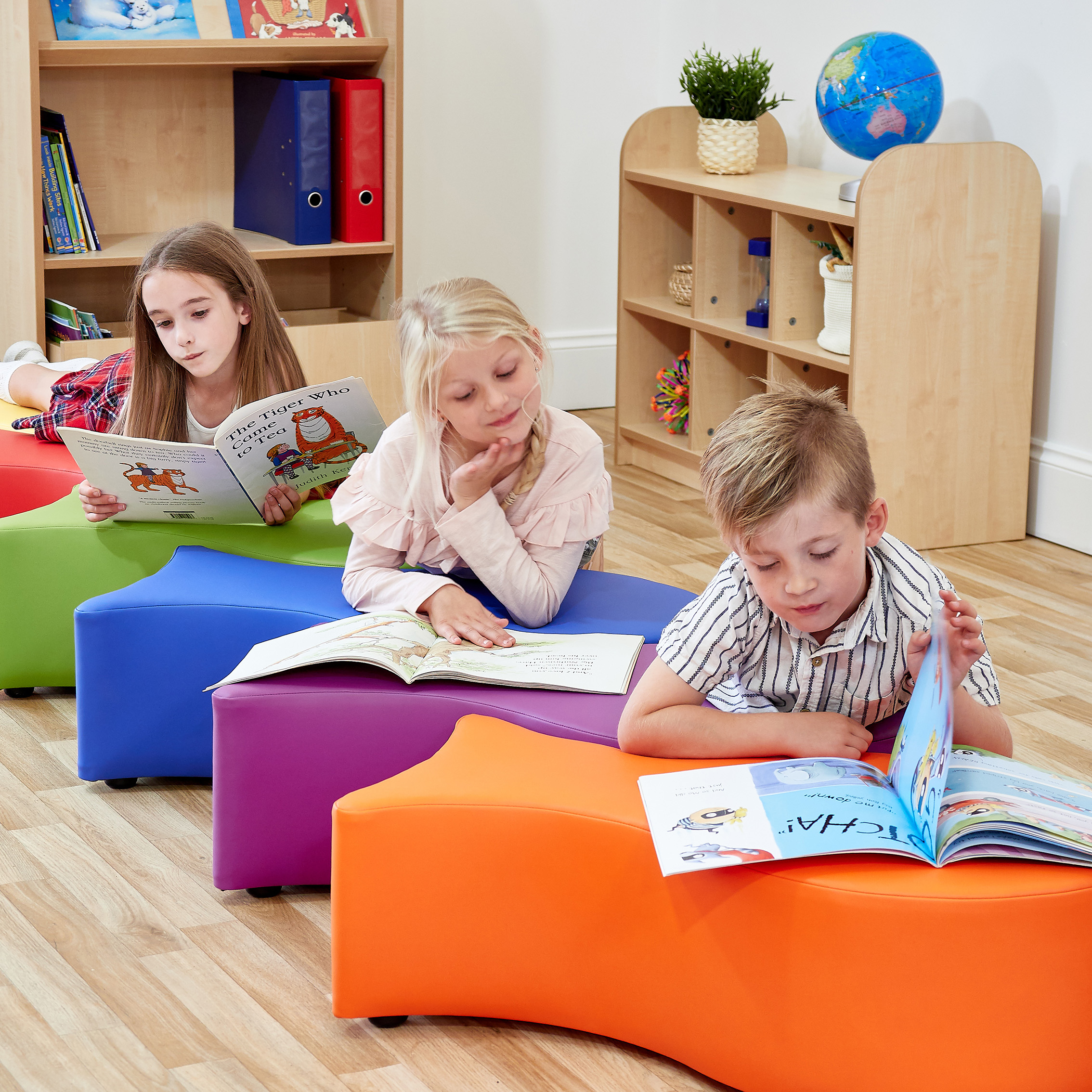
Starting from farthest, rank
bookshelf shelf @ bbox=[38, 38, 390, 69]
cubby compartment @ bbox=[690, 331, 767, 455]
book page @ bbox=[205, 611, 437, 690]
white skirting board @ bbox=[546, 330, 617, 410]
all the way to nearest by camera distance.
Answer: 1. white skirting board @ bbox=[546, 330, 617, 410]
2. cubby compartment @ bbox=[690, 331, 767, 455]
3. bookshelf shelf @ bbox=[38, 38, 390, 69]
4. book page @ bbox=[205, 611, 437, 690]

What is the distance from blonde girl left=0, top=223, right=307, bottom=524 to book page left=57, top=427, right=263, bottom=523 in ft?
0.15

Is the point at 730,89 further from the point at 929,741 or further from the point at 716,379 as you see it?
the point at 929,741

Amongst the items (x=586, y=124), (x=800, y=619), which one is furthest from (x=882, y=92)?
(x=800, y=619)

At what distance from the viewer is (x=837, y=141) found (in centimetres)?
307

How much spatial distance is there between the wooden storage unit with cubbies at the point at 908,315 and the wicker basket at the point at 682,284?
0.05 m

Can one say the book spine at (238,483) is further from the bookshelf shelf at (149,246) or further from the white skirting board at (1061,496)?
the white skirting board at (1061,496)

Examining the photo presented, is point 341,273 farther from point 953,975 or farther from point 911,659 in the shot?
point 953,975

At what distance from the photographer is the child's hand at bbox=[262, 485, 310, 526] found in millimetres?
2090

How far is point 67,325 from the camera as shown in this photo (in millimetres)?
3250

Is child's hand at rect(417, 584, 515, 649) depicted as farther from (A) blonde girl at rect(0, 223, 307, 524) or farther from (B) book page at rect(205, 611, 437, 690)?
(A) blonde girl at rect(0, 223, 307, 524)

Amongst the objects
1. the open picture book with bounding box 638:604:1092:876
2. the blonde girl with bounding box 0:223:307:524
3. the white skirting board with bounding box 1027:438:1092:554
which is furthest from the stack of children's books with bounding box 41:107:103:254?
the open picture book with bounding box 638:604:1092:876

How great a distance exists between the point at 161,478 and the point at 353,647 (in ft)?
1.88

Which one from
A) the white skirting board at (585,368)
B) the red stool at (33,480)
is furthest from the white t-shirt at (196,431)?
the white skirting board at (585,368)

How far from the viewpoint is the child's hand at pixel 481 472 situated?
1.70 metres
